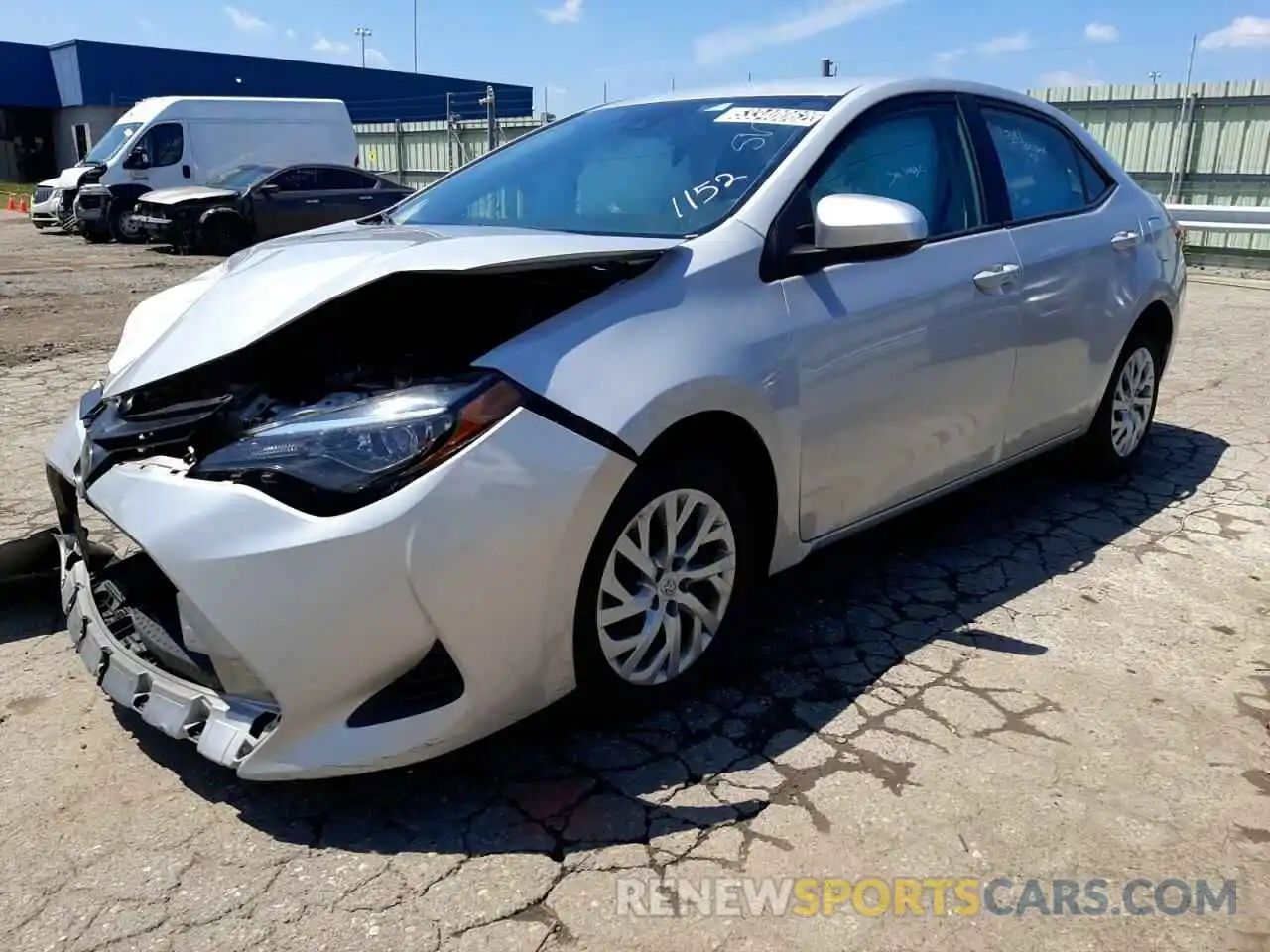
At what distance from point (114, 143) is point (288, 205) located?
5056 millimetres

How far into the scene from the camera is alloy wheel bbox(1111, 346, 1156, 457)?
4.71 m

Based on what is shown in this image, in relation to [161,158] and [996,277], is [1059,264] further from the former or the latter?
[161,158]

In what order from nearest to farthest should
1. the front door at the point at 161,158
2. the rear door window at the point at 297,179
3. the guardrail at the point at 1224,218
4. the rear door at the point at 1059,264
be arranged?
the rear door at the point at 1059,264 → the guardrail at the point at 1224,218 → the rear door window at the point at 297,179 → the front door at the point at 161,158

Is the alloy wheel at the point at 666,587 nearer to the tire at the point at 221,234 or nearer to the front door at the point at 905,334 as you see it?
the front door at the point at 905,334

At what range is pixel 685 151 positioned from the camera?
3326 mm

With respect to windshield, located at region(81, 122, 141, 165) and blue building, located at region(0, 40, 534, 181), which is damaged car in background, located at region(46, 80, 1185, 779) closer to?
windshield, located at region(81, 122, 141, 165)

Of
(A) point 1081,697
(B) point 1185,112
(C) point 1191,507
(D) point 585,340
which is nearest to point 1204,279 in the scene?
(B) point 1185,112

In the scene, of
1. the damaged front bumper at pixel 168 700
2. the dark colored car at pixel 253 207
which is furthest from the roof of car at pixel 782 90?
the dark colored car at pixel 253 207

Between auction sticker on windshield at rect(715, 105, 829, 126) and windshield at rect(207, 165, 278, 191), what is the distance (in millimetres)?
13792

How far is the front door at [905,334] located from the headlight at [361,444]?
1078 mm

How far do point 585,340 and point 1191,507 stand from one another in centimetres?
338

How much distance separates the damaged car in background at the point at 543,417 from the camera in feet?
7.22

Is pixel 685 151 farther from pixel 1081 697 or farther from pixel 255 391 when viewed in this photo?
pixel 1081 697

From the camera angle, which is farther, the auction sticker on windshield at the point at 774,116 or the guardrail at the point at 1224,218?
the guardrail at the point at 1224,218
